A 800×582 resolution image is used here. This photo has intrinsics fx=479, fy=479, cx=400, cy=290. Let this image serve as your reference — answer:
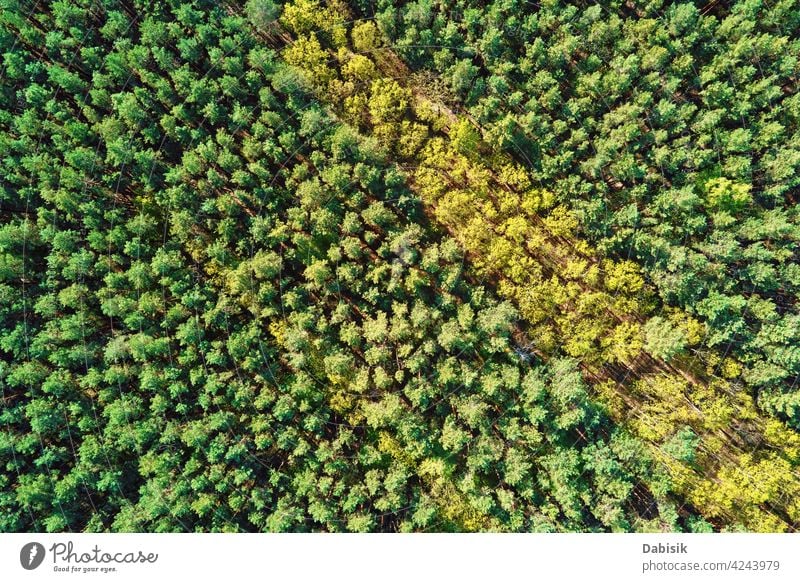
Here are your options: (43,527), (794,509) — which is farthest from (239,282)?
(794,509)

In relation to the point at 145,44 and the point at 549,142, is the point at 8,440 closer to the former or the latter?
the point at 145,44

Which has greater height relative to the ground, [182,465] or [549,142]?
[549,142]
